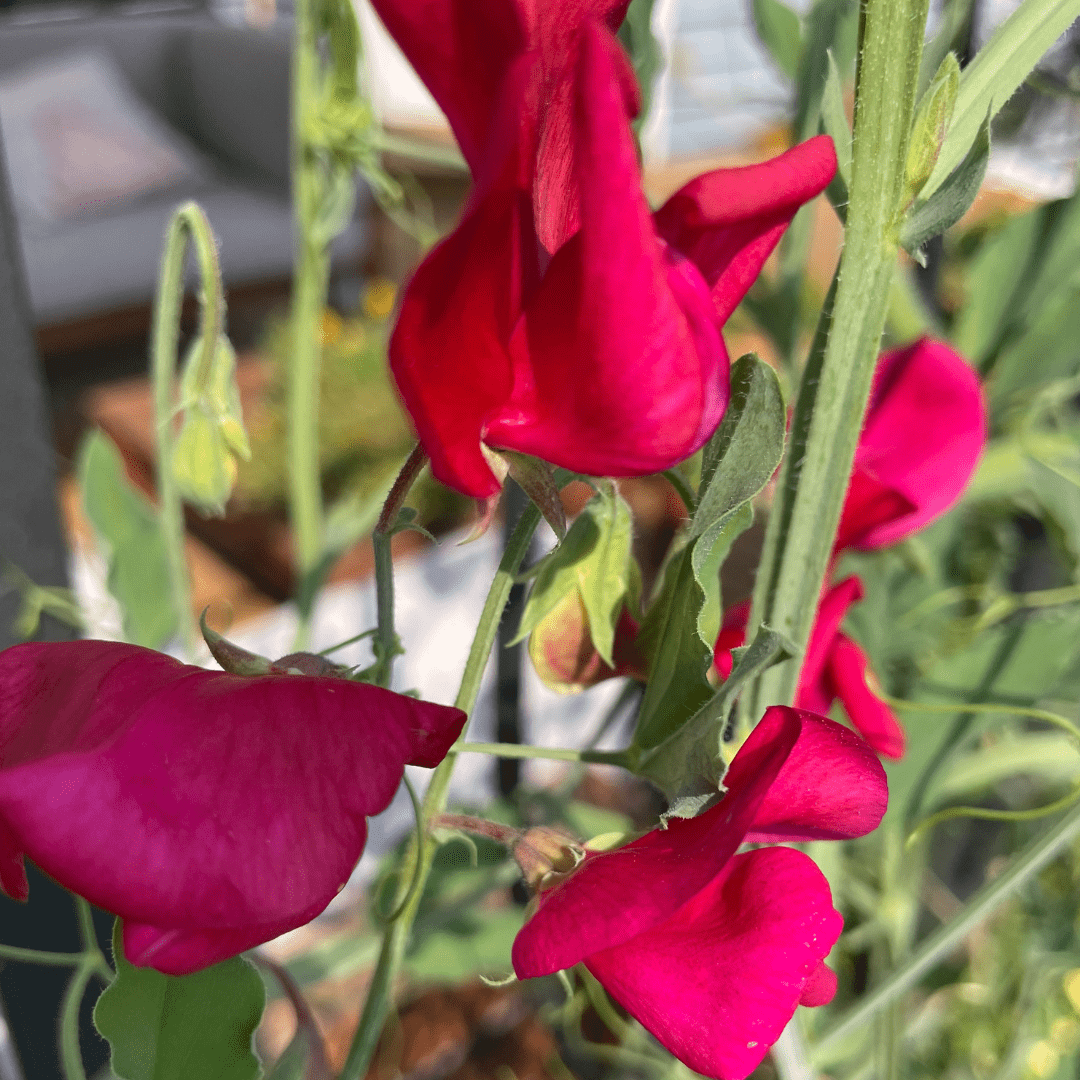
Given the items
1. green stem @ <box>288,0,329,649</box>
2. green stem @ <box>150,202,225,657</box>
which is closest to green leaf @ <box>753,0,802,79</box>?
green stem @ <box>288,0,329,649</box>

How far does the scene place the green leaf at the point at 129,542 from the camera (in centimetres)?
52

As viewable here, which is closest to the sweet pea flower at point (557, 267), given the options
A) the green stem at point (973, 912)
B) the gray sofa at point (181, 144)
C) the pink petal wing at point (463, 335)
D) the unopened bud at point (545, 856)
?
the pink petal wing at point (463, 335)

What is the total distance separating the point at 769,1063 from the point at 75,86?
3.27m

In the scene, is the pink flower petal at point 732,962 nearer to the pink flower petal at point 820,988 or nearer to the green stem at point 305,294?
the pink flower petal at point 820,988

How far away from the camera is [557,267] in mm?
154

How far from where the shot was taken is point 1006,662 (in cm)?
44

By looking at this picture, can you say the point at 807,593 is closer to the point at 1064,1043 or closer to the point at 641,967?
the point at 641,967

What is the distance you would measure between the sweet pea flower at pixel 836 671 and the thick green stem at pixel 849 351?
0.03 m

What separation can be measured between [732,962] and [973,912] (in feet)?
0.49

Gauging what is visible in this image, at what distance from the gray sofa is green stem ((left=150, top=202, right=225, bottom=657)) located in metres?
2.15

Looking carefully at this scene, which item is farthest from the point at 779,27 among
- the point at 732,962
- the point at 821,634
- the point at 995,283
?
the point at 732,962

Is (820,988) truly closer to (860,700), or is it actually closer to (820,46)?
(860,700)

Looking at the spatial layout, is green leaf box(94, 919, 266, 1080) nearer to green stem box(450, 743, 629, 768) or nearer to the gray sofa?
green stem box(450, 743, 629, 768)

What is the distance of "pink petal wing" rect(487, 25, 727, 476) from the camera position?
0.13 metres
